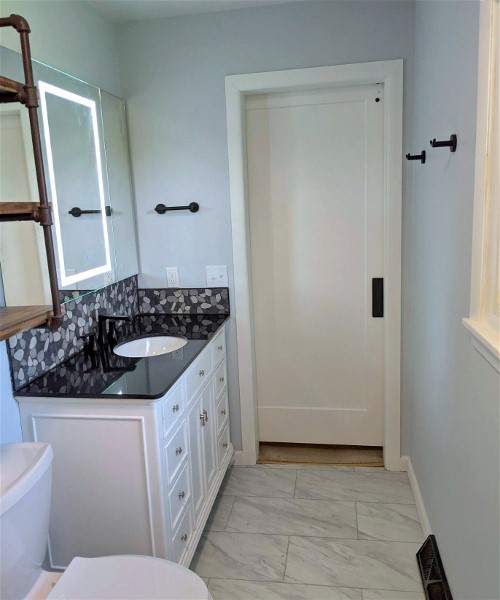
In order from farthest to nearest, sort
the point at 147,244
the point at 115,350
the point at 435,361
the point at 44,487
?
the point at 147,244 → the point at 115,350 → the point at 435,361 → the point at 44,487

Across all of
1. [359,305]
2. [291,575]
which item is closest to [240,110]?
[359,305]

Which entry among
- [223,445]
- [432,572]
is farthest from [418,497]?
[223,445]

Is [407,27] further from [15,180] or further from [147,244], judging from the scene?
[15,180]

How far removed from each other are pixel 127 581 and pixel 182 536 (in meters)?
0.58

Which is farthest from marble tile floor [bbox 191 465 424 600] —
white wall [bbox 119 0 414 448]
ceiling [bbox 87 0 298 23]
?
ceiling [bbox 87 0 298 23]

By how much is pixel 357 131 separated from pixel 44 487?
7.17ft

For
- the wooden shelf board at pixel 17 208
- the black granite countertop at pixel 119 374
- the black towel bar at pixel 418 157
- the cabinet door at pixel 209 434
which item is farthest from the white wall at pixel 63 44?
the black towel bar at pixel 418 157

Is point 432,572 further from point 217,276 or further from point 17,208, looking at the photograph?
point 17,208

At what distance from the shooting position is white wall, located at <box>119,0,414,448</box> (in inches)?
96.6

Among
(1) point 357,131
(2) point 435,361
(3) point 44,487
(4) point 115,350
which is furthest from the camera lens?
(1) point 357,131

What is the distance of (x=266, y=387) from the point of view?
3.03 meters

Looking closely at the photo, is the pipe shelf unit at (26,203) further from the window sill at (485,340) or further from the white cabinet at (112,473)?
the window sill at (485,340)

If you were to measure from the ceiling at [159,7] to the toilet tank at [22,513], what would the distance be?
2.03 metres

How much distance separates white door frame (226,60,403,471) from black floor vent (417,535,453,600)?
74 centimetres
